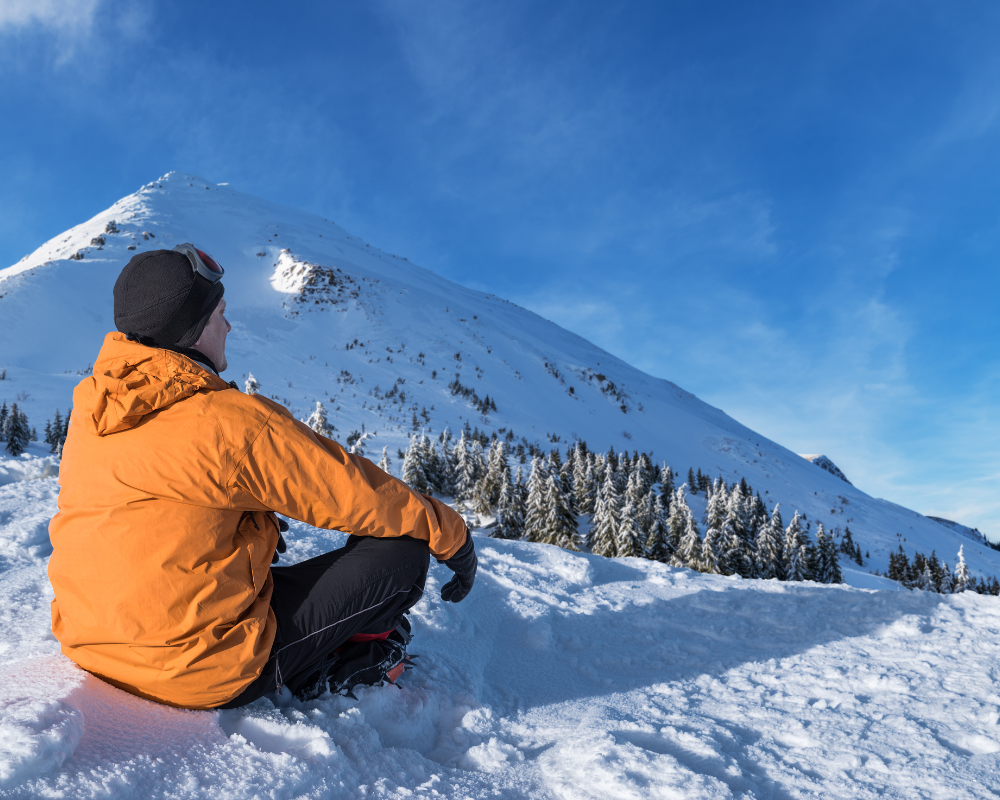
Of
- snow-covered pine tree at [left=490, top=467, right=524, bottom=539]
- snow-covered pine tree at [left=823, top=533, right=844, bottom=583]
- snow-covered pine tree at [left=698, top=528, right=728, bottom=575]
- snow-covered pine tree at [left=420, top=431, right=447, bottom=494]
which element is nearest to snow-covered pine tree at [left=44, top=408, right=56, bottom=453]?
snow-covered pine tree at [left=420, top=431, right=447, bottom=494]

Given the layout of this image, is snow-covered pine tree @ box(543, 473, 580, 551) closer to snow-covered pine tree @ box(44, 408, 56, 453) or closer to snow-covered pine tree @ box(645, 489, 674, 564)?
snow-covered pine tree @ box(645, 489, 674, 564)

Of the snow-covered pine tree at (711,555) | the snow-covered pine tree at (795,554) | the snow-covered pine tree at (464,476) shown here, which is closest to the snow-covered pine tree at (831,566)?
the snow-covered pine tree at (795,554)

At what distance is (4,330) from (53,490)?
68.2m

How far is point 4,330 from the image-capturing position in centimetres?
5422

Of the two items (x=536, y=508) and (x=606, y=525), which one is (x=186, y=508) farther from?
(x=536, y=508)

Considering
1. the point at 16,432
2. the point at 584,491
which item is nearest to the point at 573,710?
the point at 584,491

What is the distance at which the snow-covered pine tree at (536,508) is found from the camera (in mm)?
27984

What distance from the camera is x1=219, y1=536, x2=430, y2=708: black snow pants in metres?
2.08

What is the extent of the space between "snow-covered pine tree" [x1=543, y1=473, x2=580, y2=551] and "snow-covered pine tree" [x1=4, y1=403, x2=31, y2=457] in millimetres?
28163

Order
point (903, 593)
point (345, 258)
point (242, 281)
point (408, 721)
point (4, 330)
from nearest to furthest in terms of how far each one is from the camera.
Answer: point (408, 721)
point (903, 593)
point (4, 330)
point (242, 281)
point (345, 258)

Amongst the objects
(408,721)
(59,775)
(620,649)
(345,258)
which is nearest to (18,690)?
(59,775)

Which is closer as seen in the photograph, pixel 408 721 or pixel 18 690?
pixel 18 690

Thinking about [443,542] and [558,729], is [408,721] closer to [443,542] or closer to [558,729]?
[558,729]

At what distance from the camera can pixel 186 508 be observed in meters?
1.72
